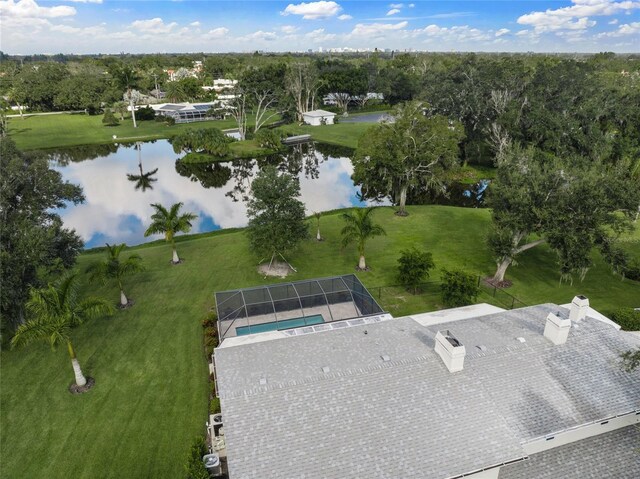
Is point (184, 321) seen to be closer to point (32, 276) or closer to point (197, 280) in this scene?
point (197, 280)

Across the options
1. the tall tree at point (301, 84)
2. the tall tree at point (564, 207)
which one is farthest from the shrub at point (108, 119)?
the tall tree at point (564, 207)

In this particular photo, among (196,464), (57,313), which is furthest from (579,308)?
(57,313)

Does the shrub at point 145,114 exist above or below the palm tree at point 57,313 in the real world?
above

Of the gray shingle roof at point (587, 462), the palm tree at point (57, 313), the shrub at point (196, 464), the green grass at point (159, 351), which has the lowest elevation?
the green grass at point (159, 351)

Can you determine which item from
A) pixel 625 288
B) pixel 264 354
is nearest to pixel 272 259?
pixel 264 354

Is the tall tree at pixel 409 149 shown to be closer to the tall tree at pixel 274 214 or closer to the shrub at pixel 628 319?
the tall tree at pixel 274 214
